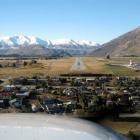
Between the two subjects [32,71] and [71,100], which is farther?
[32,71]

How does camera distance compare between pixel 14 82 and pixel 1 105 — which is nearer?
pixel 1 105

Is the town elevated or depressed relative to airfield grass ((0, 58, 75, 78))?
depressed

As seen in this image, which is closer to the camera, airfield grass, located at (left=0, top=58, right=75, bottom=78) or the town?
the town

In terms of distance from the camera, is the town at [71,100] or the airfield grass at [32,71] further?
the airfield grass at [32,71]

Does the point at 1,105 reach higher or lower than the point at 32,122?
lower

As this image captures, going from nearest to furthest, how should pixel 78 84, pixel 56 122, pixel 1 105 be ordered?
pixel 56 122
pixel 1 105
pixel 78 84

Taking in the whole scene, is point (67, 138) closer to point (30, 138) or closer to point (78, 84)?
point (30, 138)

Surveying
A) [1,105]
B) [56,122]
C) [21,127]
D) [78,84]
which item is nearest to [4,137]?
[21,127]

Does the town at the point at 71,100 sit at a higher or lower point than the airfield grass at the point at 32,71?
lower

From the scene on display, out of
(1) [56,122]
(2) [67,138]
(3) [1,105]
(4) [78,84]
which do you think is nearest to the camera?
(2) [67,138]

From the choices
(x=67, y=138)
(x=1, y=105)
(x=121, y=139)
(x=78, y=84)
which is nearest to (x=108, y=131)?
(x=121, y=139)

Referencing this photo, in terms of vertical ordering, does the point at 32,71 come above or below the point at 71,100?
above
